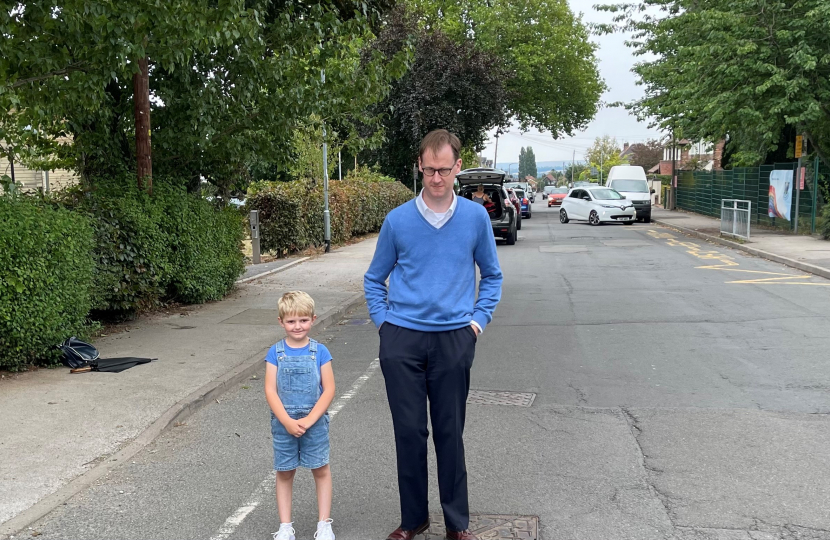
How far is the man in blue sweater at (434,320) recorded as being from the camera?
378 cm

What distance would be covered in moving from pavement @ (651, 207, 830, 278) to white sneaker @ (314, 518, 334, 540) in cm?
1344

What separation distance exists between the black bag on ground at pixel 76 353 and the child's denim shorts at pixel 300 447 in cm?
426

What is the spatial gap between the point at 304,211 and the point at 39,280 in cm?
1361

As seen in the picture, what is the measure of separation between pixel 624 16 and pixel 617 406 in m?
24.2

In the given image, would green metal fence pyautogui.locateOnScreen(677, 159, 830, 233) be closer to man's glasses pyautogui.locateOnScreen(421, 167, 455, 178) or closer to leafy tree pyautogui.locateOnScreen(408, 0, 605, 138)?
leafy tree pyautogui.locateOnScreen(408, 0, 605, 138)

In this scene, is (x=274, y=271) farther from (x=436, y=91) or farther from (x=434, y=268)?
(x=436, y=91)

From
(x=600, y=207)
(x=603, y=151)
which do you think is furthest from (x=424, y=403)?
(x=603, y=151)

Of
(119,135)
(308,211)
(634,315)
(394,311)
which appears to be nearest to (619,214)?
(308,211)

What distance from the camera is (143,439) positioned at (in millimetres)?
5625

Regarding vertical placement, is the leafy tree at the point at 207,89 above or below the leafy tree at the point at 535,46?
below

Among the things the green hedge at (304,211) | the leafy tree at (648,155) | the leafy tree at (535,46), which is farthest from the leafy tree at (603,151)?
the green hedge at (304,211)

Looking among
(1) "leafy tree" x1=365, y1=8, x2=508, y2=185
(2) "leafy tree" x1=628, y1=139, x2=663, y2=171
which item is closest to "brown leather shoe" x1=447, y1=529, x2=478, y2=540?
(1) "leafy tree" x1=365, y1=8, x2=508, y2=185

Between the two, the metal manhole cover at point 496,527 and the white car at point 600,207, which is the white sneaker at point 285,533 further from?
the white car at point 600,207

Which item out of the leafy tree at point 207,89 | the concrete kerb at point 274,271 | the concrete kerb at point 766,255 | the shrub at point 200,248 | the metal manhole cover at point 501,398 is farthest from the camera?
the concrete kerb at point 766,255
